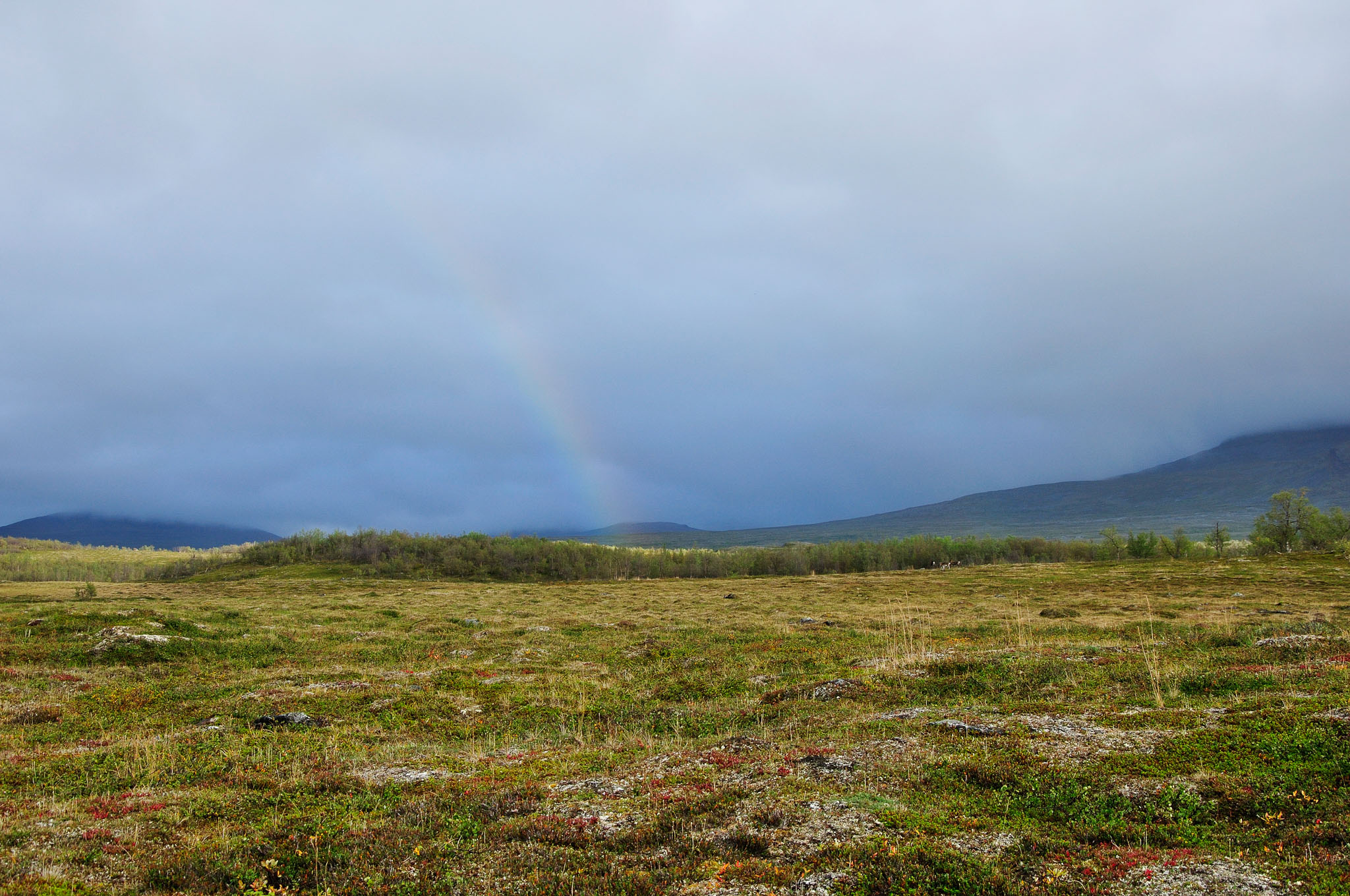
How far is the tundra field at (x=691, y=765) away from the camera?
7.54 meters

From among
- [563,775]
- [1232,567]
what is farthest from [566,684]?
[1232,567]

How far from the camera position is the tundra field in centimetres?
754

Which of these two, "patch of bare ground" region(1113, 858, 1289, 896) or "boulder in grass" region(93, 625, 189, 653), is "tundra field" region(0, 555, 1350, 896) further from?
"boulder in grass" region(93, 625, 189, 653)

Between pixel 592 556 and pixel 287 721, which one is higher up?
pixel 287 721

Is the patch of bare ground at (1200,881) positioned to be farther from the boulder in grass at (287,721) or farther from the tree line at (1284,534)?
the tree line at (1284,534)

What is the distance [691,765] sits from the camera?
39.4ft

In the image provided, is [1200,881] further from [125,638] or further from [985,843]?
[125,638]

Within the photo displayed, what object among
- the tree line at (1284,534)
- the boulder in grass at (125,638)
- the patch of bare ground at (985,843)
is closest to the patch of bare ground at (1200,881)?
the patch of bare ground at (985,843)

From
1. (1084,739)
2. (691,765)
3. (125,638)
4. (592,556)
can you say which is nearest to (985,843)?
(1084,739)

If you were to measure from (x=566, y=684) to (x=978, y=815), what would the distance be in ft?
57.4

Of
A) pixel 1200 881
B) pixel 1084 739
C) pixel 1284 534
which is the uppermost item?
pixel 1200 881

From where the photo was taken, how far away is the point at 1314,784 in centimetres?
861

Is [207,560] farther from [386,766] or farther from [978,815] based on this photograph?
[978,815]

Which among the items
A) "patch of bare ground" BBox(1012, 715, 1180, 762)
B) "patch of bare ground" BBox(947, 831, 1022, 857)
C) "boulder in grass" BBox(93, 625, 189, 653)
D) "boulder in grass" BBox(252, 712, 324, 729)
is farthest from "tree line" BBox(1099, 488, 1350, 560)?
"boulder in grass" BBox(93, 625, 189, 653)
